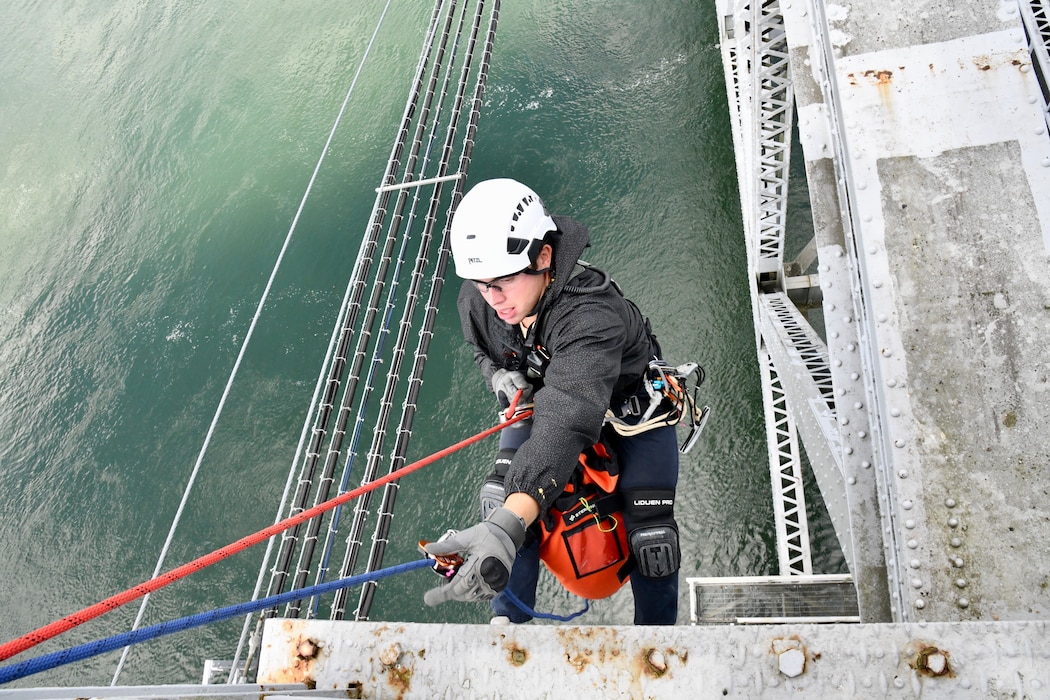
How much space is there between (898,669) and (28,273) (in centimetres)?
1350

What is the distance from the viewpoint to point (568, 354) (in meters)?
2.81

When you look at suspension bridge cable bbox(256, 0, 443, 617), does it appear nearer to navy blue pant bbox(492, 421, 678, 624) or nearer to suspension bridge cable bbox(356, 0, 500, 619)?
suspension bridge cable bbox(356, 0, 500, 619)

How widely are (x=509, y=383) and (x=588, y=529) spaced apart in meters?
0.76

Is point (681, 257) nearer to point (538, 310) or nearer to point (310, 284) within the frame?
point (310, 284)

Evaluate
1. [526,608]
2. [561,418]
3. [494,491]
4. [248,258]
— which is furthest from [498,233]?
[248,258]

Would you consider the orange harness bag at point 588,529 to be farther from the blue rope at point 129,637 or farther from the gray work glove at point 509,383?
the blue rope at point 129,637

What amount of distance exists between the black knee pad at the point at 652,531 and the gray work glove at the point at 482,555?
1119 millimetres

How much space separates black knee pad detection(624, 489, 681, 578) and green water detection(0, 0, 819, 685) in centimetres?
421

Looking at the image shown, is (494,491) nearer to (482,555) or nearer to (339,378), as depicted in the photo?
(482,555)


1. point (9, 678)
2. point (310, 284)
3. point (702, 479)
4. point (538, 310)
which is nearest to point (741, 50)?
point (702, 479)

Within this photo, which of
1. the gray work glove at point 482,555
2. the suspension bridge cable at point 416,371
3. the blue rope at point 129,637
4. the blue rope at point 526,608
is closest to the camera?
the blue rope at point 129,637

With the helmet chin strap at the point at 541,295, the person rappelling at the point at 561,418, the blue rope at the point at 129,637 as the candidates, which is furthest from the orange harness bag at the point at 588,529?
the blue rope at the point at 129,637

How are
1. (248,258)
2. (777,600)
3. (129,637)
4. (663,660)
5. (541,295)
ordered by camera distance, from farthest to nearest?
(248,258) < (777,600) < (541,295) < (663,660) < (129,637)

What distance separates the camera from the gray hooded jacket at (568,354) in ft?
8.61
